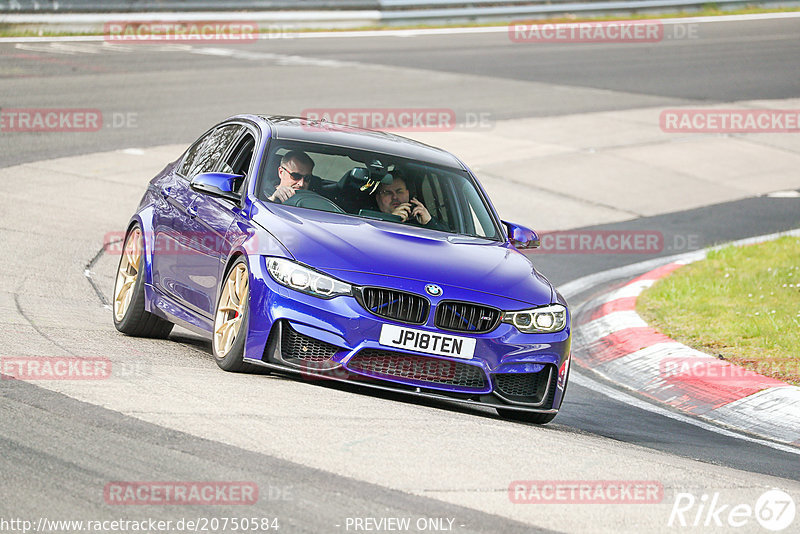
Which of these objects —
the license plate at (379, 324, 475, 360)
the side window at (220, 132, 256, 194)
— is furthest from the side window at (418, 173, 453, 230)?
the license plate at (379, 324, 475, 360)

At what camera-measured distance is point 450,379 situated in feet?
23.4

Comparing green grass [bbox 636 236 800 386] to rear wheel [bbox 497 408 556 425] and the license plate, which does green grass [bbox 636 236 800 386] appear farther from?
the license plate

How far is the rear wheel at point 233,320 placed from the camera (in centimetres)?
719

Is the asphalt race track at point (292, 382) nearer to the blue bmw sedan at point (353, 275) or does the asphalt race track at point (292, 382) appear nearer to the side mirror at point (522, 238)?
the blue bmw sedan at point (353, 275)

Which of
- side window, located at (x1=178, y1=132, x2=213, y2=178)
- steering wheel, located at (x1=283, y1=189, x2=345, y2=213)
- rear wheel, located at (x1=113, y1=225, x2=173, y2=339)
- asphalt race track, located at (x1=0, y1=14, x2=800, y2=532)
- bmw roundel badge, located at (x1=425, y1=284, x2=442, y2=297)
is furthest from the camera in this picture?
side window, located at (x1=178, y1=132, x2=213, y2=178)

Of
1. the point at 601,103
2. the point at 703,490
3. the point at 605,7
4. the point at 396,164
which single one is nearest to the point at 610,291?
the point at 396,164

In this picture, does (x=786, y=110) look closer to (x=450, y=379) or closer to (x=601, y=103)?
(x=601, y=103)

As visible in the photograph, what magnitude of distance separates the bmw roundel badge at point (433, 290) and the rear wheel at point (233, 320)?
989 millimetres

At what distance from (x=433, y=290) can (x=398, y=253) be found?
1.23ft

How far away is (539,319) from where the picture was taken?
7.39 m

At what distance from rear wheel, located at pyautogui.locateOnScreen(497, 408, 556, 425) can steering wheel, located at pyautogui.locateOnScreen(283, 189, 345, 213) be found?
5.28 ft

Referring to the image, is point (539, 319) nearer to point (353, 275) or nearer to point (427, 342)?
point (427, 342)

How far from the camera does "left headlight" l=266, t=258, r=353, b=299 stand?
6996mm

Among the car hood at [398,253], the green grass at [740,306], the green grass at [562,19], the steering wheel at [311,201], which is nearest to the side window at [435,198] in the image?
the car hood at [398,253]
